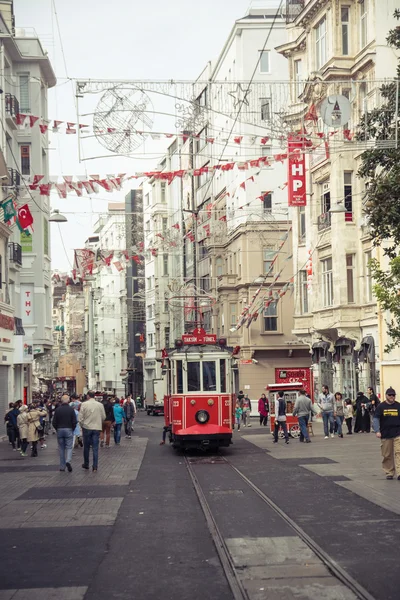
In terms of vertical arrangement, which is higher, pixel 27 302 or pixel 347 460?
pixel 27 302

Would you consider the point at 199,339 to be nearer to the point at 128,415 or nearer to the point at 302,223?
the point at 128,415

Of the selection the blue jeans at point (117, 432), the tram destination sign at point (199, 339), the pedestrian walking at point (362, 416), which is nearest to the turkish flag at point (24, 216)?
the tram destination sign at point (199, 339)

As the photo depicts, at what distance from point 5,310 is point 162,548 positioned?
29.2 metres

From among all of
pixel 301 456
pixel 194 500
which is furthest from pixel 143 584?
pixel 301 456

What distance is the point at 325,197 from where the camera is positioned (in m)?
42.9

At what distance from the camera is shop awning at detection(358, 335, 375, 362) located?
38.8m

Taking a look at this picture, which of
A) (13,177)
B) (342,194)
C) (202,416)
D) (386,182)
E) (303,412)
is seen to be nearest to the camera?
(386,182)

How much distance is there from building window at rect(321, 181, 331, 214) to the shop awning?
6485 millimetres

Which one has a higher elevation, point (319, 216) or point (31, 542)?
point (319, 216)

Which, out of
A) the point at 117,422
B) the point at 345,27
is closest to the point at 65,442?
A: the point at 117,422

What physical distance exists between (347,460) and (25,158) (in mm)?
29053

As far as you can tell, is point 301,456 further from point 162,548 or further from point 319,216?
point 319,216

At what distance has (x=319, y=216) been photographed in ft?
143

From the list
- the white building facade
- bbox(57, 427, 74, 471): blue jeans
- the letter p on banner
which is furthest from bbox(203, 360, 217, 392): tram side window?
A: the letter p on banner
